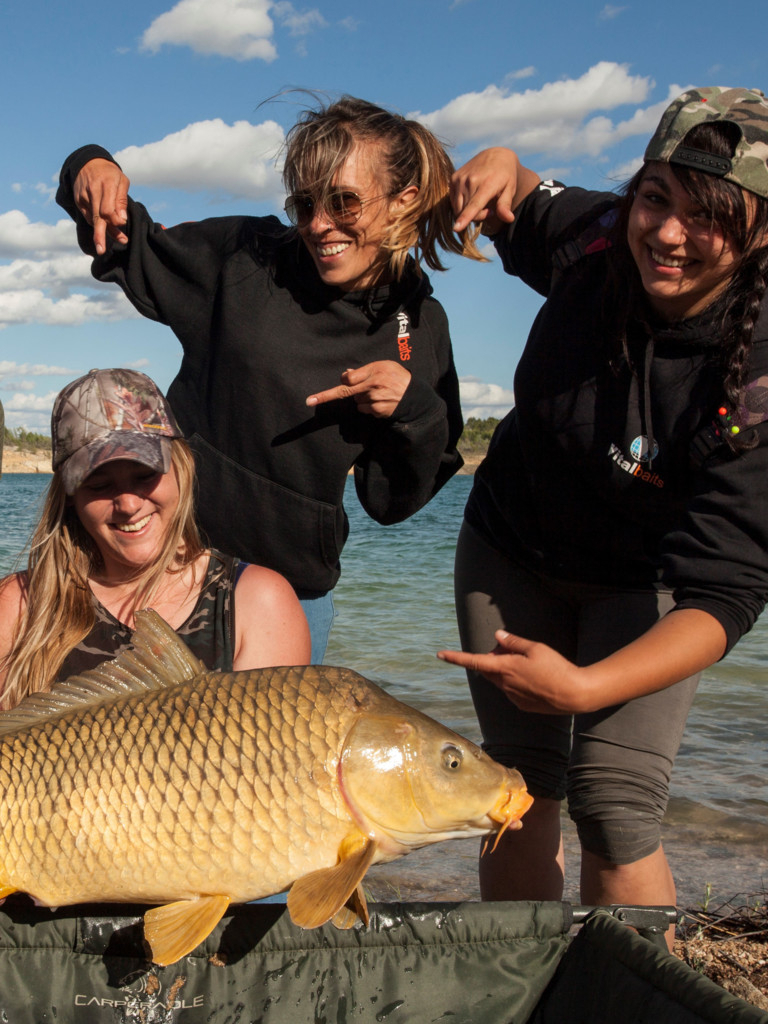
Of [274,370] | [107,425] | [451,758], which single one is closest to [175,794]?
[451,758]

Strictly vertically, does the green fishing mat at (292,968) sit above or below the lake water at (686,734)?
above

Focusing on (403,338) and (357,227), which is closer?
(357,227)

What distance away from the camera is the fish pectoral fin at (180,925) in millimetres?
1812

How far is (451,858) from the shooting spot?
449cm

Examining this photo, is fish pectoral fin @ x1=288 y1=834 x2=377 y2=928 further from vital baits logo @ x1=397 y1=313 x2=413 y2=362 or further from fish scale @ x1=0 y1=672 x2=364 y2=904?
vital baits logo @ x1=397 y1=313 x2=413 y2=362

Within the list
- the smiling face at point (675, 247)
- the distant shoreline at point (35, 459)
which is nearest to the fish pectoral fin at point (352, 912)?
the smiling face at point (675, 247)

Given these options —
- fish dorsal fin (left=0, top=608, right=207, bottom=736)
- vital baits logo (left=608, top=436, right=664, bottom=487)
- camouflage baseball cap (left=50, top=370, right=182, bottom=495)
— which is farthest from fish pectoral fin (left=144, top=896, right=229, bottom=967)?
vital baits logo (left=608, top=436, right=664, bottom=487)

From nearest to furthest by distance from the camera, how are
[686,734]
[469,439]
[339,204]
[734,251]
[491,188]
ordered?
[734,251] < [491,188] < [339,204] < [686,734] < [469,439]

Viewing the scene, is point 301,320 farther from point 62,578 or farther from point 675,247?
point 675,247

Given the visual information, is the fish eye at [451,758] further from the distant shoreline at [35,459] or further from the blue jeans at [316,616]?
the distant shoreline at [35,459]

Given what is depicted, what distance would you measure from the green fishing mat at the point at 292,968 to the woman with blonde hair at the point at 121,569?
2.24ft

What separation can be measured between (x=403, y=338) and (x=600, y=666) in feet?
4.65

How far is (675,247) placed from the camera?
2.26 metres

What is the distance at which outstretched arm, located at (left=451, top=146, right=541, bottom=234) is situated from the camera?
2.77m
